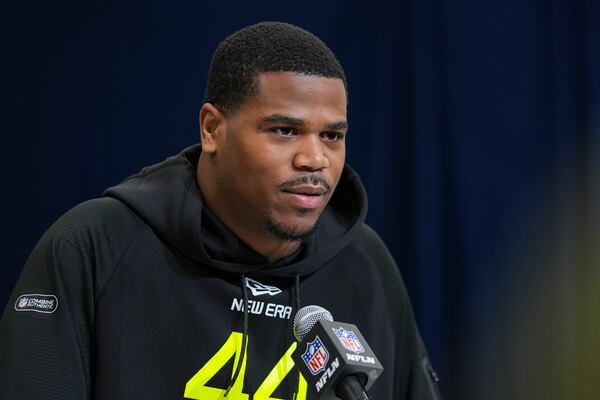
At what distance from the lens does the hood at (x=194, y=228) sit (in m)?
1.57

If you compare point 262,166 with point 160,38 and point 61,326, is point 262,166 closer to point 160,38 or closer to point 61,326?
point 61,326

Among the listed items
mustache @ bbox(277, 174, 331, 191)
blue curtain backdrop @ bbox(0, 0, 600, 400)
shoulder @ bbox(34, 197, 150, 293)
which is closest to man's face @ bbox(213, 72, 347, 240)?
mustache @ bbox(277, 174, 331, 191)

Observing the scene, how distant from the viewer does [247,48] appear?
1600 millimetres

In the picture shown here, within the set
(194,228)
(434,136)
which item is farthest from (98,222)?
(434,136)

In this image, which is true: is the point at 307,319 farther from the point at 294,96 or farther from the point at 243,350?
the point at 294,96

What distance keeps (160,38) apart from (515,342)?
1.40m

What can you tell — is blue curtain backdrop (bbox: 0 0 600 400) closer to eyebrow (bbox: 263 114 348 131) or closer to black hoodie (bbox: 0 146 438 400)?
black hoodie (bbox: 0 146 438 400)

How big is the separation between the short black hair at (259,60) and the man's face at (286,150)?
0.02 metres

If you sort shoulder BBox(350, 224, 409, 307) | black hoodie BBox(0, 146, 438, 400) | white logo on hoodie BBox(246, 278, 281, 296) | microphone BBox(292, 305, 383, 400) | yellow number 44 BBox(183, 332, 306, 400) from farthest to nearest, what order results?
shoulder BBox(350, 224, 409, 307)
white logo on hoodie BBox(246, 278, 281, 296)
yellow number 44 BBox(183, 332, 306, 400)
black hoodie BBox(0, 146, 438, 400)
microphone BBox(292, 305, 383, 400)

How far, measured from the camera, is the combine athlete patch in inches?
56.3

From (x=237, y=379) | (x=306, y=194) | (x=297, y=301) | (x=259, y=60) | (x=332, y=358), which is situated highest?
(x=259, y=60)

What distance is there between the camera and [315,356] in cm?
115

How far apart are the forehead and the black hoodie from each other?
23 cm

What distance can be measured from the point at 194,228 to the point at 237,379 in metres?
0.29
